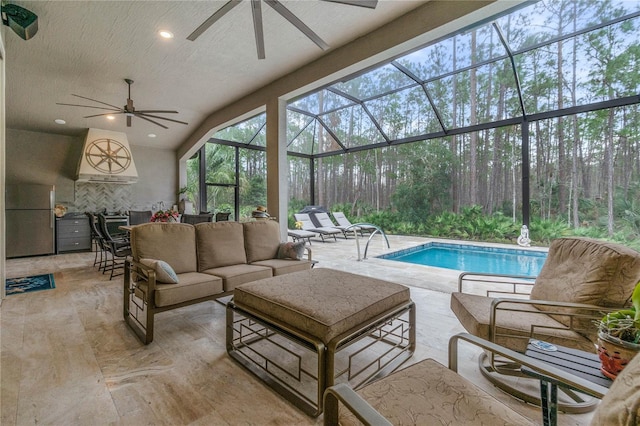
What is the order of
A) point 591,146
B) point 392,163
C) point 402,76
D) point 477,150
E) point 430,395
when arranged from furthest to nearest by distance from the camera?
point 392,163 < point 477,150 < point 402,76 < point 591,146 < point 430,395

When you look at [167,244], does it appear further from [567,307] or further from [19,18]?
[567,307]

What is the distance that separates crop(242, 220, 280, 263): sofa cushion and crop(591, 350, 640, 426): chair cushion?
301 cm

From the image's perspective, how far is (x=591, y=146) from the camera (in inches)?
219

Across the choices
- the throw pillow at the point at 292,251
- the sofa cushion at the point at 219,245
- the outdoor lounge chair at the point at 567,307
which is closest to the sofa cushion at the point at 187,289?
the sofa cushion at the point at 219,245

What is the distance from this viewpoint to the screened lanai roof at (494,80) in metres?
4.52

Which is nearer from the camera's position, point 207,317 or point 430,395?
point 430,395

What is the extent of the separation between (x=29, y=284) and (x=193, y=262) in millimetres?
2994

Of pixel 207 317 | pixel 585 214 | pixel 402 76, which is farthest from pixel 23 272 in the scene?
pixel 585 214

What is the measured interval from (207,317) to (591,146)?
7545 millimetres

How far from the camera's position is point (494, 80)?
6.28 meters

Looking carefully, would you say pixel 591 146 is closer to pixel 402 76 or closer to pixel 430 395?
pixel 402 76

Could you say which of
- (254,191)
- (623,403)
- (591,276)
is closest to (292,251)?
(591,276)

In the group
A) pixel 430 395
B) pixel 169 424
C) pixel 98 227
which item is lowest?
pixel 169 424

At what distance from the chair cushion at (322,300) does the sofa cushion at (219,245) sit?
1003mm
